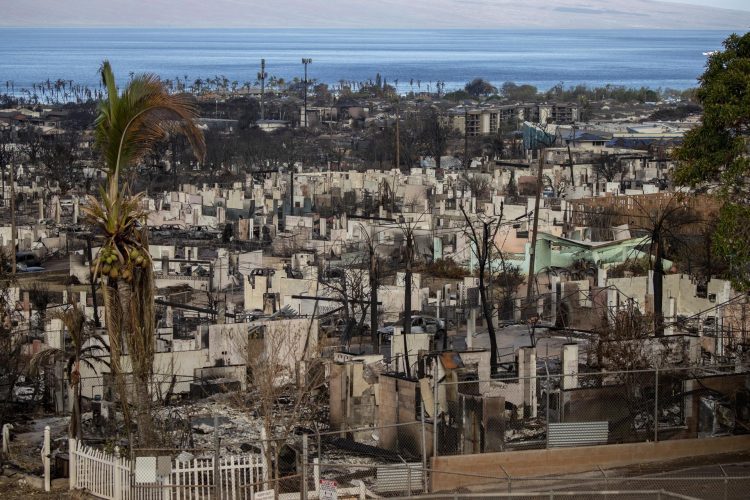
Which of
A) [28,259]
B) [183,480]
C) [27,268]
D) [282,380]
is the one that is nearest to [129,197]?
[183,480]

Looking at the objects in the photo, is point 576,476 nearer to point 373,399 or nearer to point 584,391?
point 584,391

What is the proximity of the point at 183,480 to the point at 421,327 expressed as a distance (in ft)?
35.8

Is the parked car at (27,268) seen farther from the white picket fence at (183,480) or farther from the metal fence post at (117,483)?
the metal fence post at (117,483)

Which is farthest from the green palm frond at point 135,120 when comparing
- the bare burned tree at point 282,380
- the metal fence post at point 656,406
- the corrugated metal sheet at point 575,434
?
the metal fence post at point 656,406

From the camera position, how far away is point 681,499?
1277 cm

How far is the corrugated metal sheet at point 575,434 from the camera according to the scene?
16141mm

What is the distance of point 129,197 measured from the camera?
13.8m

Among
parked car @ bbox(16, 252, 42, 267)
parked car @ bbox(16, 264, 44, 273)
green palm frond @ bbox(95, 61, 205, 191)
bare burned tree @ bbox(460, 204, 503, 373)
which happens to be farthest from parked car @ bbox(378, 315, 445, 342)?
parked car @ bbox(16, 252, 42, 267)

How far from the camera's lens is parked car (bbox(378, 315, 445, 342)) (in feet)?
81.1

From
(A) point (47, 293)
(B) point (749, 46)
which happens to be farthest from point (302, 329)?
(A) point (47, 293)

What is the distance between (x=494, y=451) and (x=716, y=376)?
9.58 feet

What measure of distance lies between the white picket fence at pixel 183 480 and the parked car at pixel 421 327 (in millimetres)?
9368

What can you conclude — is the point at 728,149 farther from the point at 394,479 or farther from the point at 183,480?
the point at 183,480

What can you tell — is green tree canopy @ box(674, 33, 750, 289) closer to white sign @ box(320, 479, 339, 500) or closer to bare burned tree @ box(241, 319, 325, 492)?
bare burned tree @ box(241, 319, 325, 492)
